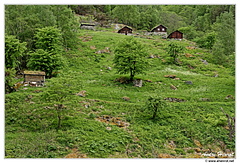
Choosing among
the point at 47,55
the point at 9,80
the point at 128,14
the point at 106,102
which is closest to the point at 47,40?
the point at 47,55

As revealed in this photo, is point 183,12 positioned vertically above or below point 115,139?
above

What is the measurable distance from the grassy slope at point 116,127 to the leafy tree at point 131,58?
2918 mm

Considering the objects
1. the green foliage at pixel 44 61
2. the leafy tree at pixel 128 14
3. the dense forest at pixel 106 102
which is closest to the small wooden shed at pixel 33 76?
the dense forest at pixel 106 102

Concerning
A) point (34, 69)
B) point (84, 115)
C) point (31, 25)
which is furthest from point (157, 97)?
point (31, 25)

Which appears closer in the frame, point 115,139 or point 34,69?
point 115,139

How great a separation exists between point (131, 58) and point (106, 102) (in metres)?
11.3

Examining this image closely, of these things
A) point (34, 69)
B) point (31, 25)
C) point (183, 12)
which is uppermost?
point (183, 12)

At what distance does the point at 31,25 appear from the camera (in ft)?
143

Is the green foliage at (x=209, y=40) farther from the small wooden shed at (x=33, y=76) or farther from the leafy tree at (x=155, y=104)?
the small wooden shed at (x=33, y=76)

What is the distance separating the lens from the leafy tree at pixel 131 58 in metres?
37.9

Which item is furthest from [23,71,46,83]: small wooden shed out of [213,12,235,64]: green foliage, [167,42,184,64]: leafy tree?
[213,12,235,64]: green foliage

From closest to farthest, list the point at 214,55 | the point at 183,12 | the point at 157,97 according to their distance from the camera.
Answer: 1. the point at 157,97
2. the point at 214,55
3. the point at 183,12

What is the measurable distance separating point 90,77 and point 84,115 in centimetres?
1574

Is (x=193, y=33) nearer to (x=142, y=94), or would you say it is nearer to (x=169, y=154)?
(x=142, y=94)
